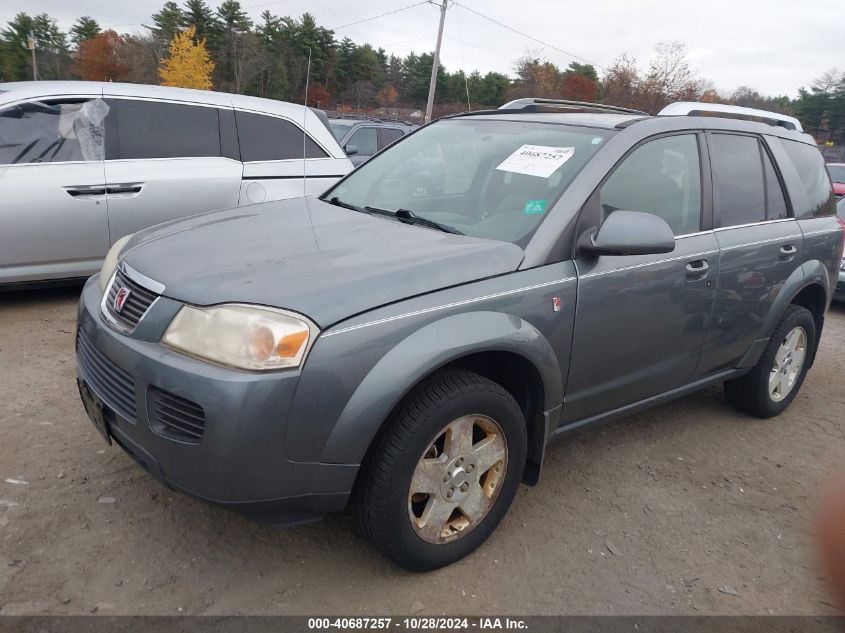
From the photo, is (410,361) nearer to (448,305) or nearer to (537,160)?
(448,305)

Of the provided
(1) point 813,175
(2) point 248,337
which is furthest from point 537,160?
(1) point 813,175

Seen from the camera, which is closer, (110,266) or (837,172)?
(110,266)

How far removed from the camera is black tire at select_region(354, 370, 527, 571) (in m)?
2.28

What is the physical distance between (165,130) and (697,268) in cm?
432

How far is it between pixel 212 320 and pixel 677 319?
7.13 feet

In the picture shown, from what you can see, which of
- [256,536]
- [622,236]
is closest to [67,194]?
[256,536]

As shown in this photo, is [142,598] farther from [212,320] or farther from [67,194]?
[67,194]

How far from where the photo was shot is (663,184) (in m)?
3.29

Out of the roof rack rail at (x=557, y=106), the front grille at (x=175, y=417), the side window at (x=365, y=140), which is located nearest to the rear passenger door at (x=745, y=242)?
the roof rack rail at (x=557, y=106)

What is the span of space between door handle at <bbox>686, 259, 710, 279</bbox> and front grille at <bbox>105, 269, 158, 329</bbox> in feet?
7.82

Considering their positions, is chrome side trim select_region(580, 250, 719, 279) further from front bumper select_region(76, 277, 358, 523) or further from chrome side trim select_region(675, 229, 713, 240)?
front bumper select_region(76, 277, 358, 523)

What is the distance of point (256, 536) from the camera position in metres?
2.73

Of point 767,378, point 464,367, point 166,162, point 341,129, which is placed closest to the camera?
point 464,367

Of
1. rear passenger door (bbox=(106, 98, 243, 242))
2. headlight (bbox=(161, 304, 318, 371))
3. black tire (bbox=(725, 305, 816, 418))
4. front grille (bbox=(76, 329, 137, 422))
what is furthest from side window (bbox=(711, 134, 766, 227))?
rear passenger door (bbox=(106, 98, 243, 242))
